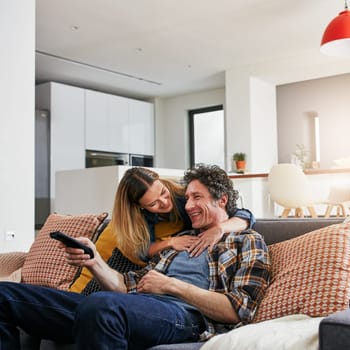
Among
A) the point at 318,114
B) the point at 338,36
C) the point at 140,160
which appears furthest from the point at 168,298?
the point at 140,160

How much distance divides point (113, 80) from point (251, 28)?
9.52 ft

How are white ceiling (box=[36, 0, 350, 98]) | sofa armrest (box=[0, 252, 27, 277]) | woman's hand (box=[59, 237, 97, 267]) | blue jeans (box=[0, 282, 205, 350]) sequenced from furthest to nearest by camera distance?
white ceiling (box=[36, 0, 350, 98]) → sofa armrest (box=[0, 252, 27, 277]) → woman's hand (box=[59, 237, 97, 267]) → blue jeans (box=[0, 282, 205, 350])

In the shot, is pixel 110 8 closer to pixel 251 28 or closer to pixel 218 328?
pixel 251 28

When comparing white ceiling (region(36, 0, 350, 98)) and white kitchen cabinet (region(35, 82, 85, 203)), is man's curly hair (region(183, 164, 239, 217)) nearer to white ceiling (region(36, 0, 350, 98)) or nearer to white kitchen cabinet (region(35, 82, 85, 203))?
white ceiling (region(36, 0, 350, 98))

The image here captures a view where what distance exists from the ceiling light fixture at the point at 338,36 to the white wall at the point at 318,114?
117 inches

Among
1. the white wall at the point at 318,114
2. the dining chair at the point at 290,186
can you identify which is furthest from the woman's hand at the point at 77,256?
the white wall at the point at 318,114

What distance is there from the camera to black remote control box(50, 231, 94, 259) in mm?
1644

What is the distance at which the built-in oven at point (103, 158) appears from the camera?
26.2 ft

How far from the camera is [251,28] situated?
229 inches

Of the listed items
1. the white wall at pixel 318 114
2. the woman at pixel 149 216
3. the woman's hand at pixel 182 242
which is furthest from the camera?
the white wall at pixel 318 114

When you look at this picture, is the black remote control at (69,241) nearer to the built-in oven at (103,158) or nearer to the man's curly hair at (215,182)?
the man's curly hair at (215,182)

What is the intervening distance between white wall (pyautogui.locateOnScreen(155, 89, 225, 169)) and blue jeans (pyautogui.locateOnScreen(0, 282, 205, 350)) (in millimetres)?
7484

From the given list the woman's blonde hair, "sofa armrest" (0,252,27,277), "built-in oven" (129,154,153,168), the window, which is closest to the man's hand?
the woman's blonde hair

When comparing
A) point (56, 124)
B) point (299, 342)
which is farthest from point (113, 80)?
point (299, 342)
